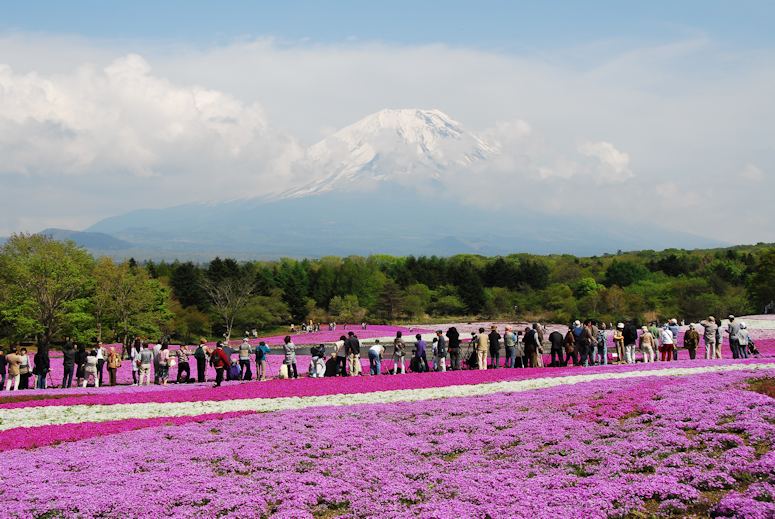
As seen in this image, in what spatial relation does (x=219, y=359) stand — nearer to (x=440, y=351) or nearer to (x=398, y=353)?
(x=398, y=353)

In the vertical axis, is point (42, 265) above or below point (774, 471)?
above

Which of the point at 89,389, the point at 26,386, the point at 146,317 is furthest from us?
the point at 146,317

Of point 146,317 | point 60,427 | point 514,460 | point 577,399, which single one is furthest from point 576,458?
point 146,317

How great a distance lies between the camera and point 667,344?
108 feet

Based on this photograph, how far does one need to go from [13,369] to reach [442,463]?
23.8 metres

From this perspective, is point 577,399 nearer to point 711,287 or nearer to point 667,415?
point 667,415

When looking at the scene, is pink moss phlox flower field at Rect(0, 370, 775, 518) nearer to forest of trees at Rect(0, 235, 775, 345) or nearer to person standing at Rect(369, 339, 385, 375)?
person standing at Rect(369, 339, 385, 375)

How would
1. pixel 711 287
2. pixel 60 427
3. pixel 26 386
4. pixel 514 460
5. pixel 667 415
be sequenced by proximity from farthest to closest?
pixel 711 287 → pixel 26 386 → pixel 60 427 → pixel 667 415 → pixel 514 460

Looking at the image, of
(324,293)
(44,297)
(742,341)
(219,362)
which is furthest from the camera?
(324,293)

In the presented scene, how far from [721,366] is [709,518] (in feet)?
58.0

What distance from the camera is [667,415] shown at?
1641 centimetres

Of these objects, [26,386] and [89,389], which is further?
[26,386]

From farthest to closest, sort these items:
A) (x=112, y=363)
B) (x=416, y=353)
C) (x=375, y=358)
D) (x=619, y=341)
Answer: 1. (x=619, y=341)
2. (x=416, y=353)
3. (x=375, y=358)
4. (x=112, y=363)

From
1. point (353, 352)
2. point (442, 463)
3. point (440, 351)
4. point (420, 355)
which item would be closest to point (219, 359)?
point (353, 352)
